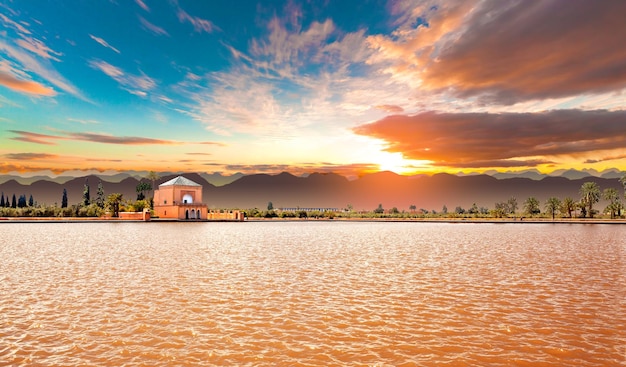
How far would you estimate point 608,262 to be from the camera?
21.7 meters

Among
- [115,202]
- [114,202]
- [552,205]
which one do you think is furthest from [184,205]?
[552,205]

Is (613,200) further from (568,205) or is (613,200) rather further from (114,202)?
(114,202)

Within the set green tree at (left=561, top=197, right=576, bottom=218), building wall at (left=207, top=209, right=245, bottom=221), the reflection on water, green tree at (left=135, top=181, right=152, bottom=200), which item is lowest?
the reflection on water

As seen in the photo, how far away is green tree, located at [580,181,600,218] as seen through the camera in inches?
3484

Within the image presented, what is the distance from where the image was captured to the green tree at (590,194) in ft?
290

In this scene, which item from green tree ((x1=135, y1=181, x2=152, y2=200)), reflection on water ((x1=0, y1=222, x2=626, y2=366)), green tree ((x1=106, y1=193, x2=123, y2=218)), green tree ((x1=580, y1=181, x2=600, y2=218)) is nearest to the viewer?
reflection on water ((x1=0, y1=222, x2=626, y2=366))

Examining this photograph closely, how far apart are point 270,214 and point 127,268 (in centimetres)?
7626

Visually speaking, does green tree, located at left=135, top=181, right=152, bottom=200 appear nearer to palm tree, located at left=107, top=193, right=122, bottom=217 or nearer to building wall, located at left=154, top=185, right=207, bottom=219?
palm tree, located at left=107, top=193, right=122, bottom=217

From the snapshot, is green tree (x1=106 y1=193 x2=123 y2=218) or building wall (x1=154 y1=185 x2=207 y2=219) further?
green tree (x1=106 y1=193 x2=123 y2=218)

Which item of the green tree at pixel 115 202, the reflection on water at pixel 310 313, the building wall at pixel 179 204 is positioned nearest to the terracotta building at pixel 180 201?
the building wall at pixel 179 204

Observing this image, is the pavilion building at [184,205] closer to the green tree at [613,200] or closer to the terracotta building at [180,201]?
the terracotta building at [180,201]

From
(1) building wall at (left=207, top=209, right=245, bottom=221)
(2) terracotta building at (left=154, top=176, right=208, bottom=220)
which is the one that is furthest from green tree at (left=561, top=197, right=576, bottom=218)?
(2) terracotta building at (left=154, top=176, right=208, bottom=220)

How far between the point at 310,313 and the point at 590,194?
10009 cm

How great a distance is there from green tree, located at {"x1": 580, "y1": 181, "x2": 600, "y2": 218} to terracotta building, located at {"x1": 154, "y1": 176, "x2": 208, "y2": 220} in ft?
280
